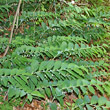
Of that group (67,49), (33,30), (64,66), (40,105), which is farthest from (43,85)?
(33,30)

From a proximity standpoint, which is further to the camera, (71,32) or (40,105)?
(71,32)

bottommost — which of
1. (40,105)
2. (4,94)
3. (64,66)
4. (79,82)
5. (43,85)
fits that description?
(40,105)

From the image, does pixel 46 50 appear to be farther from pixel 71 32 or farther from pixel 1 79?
pixel 71 32

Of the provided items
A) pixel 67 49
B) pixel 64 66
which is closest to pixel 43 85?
pixel 64 66

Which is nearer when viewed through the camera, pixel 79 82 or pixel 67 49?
pixel 79 82

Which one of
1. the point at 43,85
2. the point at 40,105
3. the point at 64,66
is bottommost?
the point at 40,105

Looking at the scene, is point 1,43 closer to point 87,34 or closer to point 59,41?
point 59,41

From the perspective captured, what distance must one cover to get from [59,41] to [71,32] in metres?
0.92

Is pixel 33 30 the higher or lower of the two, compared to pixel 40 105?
higher

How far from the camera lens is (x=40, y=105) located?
2742 mm

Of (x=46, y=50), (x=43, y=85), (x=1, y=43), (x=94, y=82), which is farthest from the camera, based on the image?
(x=1, y=43)

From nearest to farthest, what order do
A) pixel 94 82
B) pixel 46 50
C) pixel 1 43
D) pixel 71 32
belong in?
pixel 94 82 < pixel 46 50 < pixel 1 43 < pixel 71 32

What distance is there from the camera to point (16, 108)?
2512mm

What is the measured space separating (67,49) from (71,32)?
1.28 m
